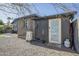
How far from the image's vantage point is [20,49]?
16.5 feet

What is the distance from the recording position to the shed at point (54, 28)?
5.02m

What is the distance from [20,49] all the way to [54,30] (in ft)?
3.35

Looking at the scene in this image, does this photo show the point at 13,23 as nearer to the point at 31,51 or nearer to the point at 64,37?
the point at 31,51

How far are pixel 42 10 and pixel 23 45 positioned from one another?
0.99 m

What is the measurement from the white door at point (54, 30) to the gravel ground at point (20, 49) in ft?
1.33

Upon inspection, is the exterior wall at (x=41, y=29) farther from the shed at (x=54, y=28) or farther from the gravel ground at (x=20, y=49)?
the gravel ground at (x=20, y=49)

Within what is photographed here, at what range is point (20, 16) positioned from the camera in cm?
488

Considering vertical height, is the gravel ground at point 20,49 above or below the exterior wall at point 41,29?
below

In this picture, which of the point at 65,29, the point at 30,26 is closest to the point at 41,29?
the point at 30,26

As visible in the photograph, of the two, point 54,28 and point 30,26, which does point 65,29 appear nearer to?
point 54,28

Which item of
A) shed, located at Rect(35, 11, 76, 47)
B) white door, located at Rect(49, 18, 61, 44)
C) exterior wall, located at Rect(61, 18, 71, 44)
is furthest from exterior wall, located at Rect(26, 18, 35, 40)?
exterior wall, located at Rect(61, 18, 71, 44)

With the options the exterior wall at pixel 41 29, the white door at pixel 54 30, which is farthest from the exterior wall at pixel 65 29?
the exterior wall at pixel 41 29

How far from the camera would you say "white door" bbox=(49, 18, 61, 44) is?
5195mm

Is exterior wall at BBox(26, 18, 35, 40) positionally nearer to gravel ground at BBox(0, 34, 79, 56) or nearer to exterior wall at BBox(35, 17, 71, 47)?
exterior wall at BBox(35, 17, 71, 47)
